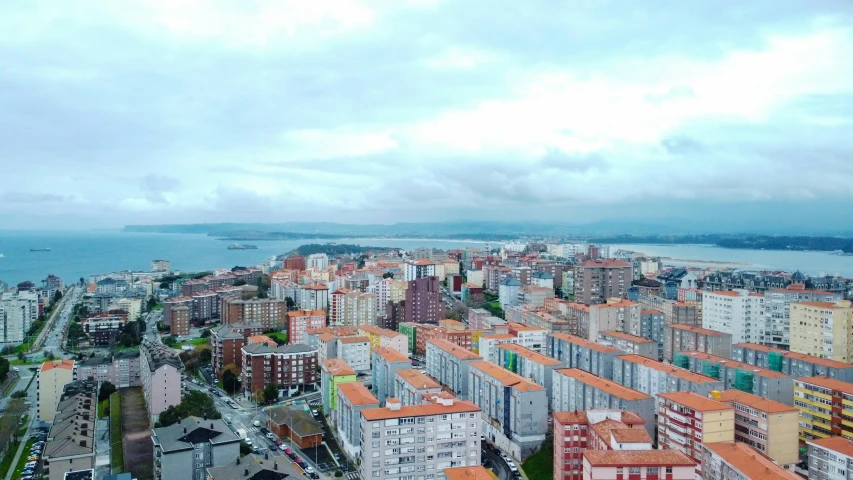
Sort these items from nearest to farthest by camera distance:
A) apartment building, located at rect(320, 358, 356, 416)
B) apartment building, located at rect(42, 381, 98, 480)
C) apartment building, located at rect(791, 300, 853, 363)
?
apartment building, located at rect(42, 381, 98, 480), apartment building, located at rect(320, 358, 356, 416), apartment building, located at rect(791, 300, 853, 363)

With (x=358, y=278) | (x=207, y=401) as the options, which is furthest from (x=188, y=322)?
(x=207, y=401)

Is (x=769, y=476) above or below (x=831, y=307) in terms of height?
below

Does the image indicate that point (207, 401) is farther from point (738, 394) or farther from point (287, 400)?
point (738, 394)

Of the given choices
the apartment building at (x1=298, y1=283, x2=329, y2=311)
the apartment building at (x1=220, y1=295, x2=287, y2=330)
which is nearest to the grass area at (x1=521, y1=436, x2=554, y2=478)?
the apartment building at (x1=220, y1=295, x2=287, y2=330)

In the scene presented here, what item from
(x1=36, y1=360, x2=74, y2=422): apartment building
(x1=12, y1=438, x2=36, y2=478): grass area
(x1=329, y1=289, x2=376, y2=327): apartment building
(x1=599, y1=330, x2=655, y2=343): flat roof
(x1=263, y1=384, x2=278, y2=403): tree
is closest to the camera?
(x1=12, y1=438, x2=36, y2=478): grass area

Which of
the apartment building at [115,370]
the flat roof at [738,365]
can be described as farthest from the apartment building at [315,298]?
the flat roof at [738,365]

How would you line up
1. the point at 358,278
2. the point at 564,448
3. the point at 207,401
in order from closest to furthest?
the point at 564,448
the point at 207,401
the point at 358,278

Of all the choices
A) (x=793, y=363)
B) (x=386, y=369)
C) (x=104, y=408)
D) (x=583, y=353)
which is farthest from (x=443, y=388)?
(x=104, y=408)

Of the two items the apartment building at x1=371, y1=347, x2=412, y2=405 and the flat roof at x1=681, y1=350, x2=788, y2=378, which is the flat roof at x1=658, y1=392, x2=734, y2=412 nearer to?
the flat roof at x1=681, y1=350, x2=788, y2=378
